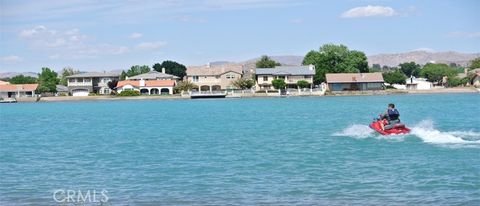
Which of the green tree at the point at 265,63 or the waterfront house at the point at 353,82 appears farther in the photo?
the green tree at the point at 265,63

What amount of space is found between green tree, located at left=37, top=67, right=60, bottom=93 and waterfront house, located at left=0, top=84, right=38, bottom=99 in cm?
308

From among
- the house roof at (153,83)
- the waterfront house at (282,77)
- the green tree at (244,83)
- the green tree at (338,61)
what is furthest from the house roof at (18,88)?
the green tree at (338,61)

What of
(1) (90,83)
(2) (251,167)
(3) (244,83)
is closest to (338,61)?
(3) (244,83)

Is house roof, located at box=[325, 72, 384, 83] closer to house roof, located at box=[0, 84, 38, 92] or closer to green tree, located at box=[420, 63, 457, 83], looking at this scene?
green tree, located at box=[420, 63, 457, 83]

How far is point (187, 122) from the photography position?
53281mm

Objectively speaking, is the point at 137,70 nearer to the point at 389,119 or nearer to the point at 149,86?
the point at 149,86

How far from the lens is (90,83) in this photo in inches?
5049

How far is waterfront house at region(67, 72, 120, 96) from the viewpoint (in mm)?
127812

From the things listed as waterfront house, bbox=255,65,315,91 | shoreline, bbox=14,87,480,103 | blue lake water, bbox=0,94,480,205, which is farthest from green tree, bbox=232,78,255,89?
blue lake water, bbox=0,94,480,205

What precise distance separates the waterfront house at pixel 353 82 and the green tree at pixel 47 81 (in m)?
48.4

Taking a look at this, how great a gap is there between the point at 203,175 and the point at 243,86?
310 ft

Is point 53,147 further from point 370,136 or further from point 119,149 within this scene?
point 370,136

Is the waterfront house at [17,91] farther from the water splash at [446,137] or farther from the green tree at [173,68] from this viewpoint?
the water splash at [446,137]

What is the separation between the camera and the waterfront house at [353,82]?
113275mm
